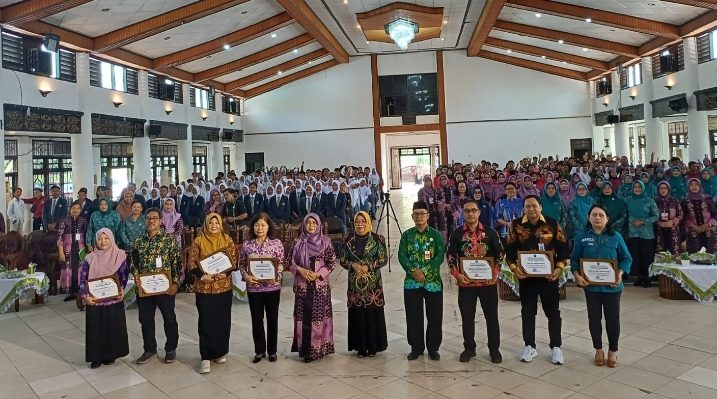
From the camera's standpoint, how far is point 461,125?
21.9 meters

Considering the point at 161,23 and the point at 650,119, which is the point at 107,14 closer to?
the point at 161,23

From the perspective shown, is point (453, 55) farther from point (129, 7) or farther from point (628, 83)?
point (129, 7)

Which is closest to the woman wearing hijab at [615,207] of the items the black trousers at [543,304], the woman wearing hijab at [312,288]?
the black trousers at [543,304]

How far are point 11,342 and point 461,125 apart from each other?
61.3 ft

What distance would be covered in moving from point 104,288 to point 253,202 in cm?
586

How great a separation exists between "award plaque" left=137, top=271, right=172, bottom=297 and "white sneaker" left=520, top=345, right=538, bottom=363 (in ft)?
10.2

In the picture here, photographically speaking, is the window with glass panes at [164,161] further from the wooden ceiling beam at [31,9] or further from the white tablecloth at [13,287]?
the white tablecloth at [13,287]

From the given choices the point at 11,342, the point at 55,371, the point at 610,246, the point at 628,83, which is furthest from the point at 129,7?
the point at 628,83

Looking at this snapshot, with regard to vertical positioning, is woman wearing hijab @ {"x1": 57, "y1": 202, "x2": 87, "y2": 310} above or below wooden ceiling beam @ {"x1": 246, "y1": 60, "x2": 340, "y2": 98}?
below

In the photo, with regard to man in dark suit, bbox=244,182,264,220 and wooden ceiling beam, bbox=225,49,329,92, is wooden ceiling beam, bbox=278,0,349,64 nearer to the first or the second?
wooden ceiling beam, bbox=225,49,329,92

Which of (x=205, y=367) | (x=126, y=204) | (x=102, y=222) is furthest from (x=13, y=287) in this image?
(x=205, y=367)

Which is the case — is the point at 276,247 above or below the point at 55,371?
above

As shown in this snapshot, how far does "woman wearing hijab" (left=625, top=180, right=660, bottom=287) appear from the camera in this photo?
271 inches

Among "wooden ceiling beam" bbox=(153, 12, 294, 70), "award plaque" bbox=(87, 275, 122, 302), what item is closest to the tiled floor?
"award plaque" bbox=(87, 275, 122, 302)
